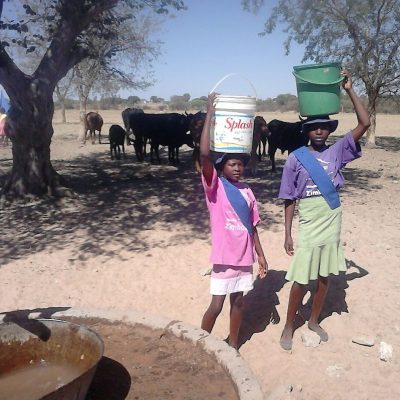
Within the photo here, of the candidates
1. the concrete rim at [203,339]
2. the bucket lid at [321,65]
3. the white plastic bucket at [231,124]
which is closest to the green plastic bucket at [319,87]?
the bucket lid at [321,65]

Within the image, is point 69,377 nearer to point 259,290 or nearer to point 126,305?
point 126,305

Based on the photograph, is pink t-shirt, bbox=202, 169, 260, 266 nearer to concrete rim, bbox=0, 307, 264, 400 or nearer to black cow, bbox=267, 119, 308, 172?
concrete rim, bbox=0, 307, 264, 400

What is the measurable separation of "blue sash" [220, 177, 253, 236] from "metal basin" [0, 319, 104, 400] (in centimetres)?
120

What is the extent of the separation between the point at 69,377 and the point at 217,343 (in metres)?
0.88

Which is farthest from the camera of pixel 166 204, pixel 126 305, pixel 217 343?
pixel 166 204

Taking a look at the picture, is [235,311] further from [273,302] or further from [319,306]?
[273,302]

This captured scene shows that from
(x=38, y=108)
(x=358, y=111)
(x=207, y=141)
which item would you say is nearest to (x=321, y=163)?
(x=358, y=111)

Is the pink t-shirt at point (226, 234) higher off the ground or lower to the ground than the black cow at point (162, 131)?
lower

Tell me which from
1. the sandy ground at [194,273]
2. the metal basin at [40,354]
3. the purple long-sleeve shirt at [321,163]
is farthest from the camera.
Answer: the sandy ground at [194,273]

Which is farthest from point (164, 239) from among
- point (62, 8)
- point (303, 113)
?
point (62, 8)

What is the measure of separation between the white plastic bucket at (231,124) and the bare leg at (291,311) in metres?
1.26

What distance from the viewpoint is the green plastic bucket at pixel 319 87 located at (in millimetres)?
3059

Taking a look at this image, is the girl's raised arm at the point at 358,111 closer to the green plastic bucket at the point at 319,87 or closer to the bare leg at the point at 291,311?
the green plastic bucket at the point at 319,87

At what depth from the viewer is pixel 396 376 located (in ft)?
10.5
